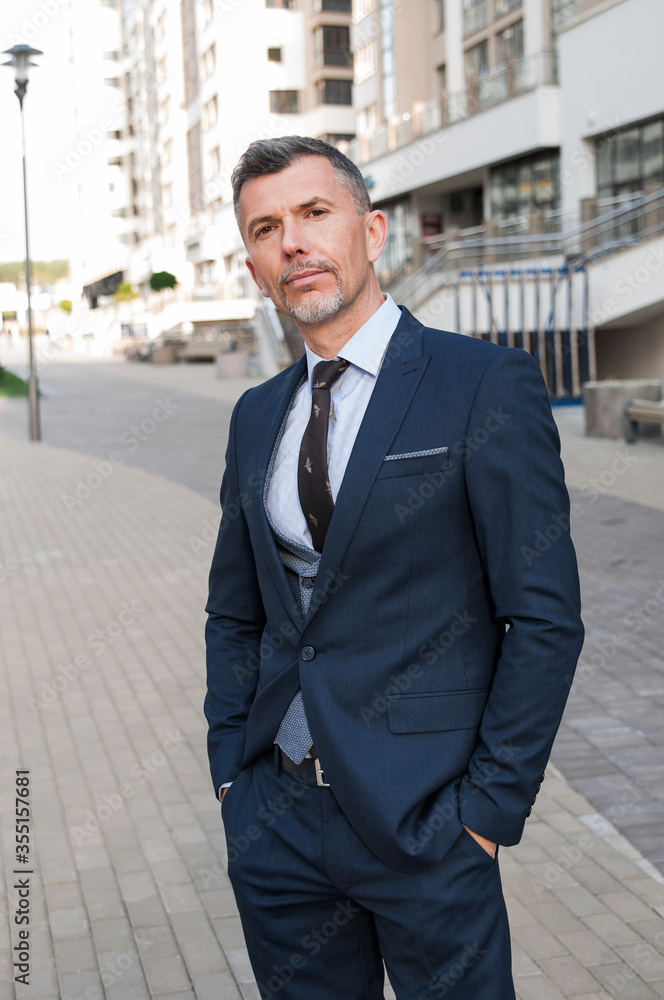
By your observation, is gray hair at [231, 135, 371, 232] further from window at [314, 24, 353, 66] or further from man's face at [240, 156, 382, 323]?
window at [314, 24, 353, 66]

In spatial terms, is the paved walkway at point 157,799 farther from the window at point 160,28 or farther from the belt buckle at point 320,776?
the window at point 160,28

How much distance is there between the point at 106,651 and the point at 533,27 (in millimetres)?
28331

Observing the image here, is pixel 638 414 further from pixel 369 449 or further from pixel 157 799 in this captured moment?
pixel 369 449

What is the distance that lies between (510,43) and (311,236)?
111ft

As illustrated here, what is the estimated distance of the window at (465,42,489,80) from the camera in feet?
114

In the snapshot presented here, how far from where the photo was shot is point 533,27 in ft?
101

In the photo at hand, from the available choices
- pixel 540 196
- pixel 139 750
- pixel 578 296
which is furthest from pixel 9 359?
pixel 139 750

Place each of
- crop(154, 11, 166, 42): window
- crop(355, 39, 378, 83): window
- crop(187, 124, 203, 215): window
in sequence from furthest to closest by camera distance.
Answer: crop(154, 11, 166, 42): window < crop(187, 124, 203, 215): window < crop(355, 39, 378, 83): window

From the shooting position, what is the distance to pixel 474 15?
34.8m

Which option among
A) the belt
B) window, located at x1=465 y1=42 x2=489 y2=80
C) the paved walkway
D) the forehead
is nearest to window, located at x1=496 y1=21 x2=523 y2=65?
window, located at x1=465 y1=42 x2=489 y2=80

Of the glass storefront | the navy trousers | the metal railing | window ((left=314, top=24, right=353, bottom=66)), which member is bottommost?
the navy trousers

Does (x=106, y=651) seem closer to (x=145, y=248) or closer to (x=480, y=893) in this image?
(x=480, y=893)

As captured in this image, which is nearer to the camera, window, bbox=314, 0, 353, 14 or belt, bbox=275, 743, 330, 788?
belt, bbox=275, 743, 330, 788

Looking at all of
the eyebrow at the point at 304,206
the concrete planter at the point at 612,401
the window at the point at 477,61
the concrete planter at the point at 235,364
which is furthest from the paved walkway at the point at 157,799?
the window at the point at 477,61
